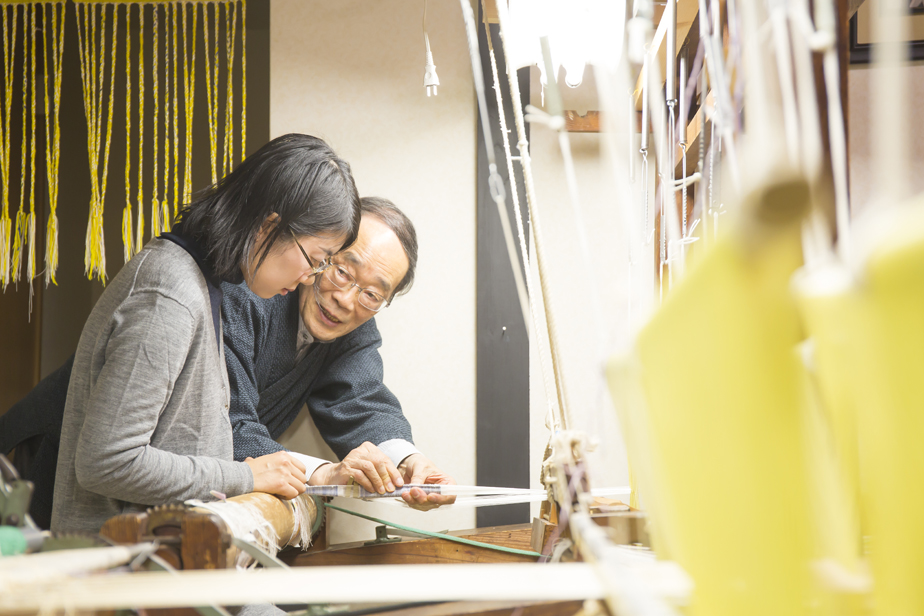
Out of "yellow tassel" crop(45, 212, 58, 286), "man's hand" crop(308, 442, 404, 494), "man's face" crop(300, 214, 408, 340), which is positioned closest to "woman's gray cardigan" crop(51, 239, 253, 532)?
"man's hand" crop(308, 442, 404, 494)

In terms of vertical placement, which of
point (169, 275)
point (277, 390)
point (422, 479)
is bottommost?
point (422, 479)

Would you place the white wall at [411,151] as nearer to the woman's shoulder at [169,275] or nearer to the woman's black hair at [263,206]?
the woman's black hair at [263,206]

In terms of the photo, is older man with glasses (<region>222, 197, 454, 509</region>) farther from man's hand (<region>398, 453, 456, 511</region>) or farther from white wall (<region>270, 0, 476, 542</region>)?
white wall (<region>270, 0, 476, 542</region>)

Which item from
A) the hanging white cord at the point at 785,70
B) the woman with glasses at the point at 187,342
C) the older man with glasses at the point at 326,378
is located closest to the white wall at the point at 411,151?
the older man with glasses at the point at 326,378

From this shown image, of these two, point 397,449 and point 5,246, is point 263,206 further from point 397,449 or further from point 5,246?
point 5,246

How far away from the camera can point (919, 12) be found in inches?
64.7

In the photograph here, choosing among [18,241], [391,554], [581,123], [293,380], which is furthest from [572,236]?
[18,241]

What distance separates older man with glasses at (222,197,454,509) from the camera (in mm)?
1323

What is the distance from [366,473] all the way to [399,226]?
59 centimetres

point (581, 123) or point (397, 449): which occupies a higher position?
point (581, 123)

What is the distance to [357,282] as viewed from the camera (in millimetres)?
1395

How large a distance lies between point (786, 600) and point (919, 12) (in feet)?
6.57

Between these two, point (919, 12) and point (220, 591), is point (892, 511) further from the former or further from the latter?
point (919, 12)

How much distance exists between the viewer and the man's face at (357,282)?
1.39 m
